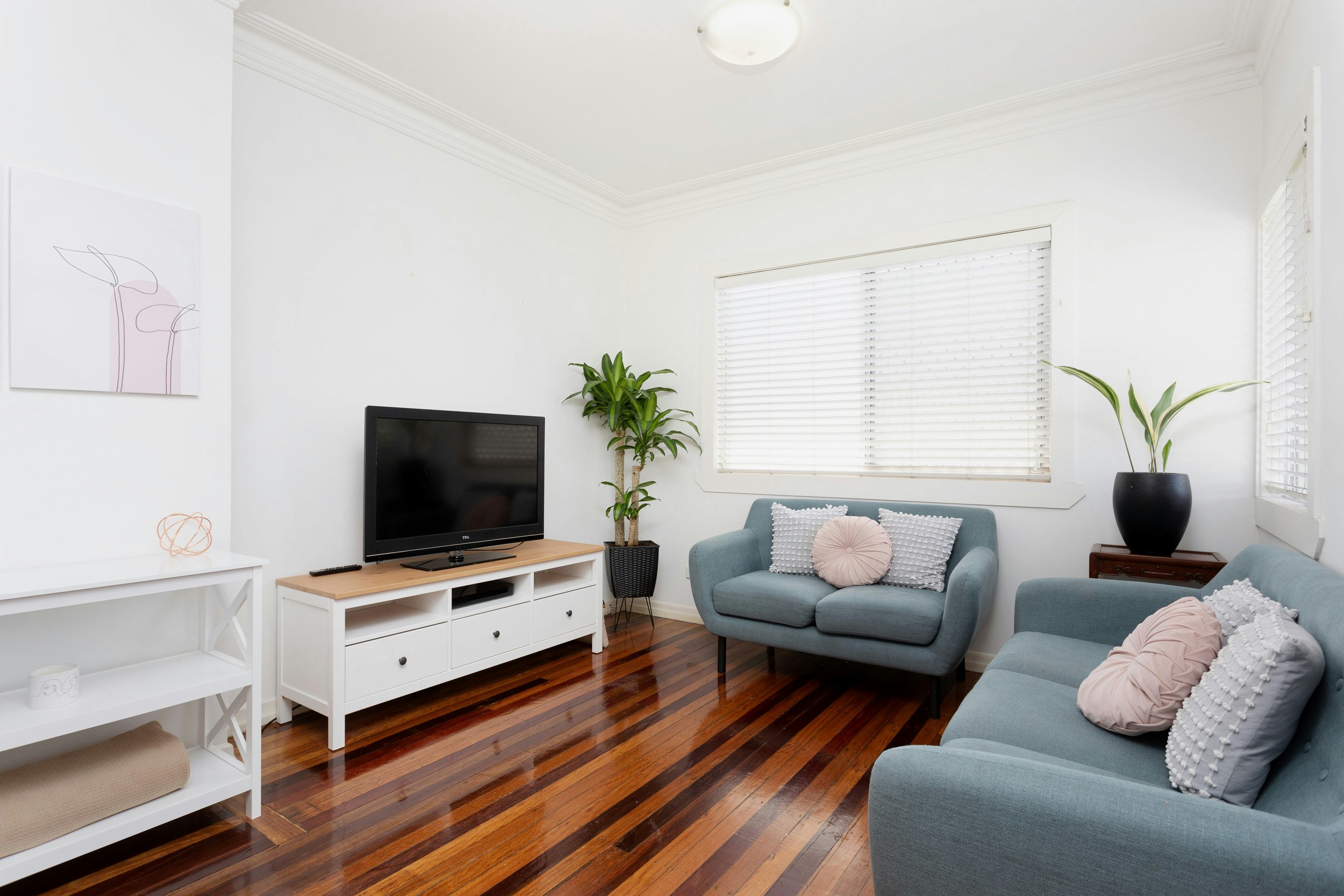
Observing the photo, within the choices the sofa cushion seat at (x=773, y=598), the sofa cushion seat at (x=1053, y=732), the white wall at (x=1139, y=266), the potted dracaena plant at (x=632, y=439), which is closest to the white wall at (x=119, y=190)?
the sofa cushion seat at (x=773, y=598)

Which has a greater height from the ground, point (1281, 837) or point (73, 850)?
point (1281, 837)

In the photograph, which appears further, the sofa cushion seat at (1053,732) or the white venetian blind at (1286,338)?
the white venetian blind at (1286,338)

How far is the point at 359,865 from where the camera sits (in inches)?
73.7

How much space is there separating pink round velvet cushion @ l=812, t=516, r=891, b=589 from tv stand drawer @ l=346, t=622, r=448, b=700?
1839 mm

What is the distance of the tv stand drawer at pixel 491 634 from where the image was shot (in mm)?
3139

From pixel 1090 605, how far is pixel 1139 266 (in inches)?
68.2

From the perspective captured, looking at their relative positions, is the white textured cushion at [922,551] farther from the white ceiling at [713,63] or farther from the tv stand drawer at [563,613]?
the white ceiling at [713,63]

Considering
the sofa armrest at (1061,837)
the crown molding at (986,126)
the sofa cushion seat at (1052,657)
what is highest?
the crown molding at (986,126)

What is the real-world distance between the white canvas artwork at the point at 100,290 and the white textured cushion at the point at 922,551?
3.01m

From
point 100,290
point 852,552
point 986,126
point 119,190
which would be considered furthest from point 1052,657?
point 119,190

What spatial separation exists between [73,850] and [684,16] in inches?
130

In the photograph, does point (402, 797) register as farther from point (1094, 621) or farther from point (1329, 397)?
point (1329, 397)

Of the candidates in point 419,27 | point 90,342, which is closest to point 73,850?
point 90,342

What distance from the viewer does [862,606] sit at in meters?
3.05
